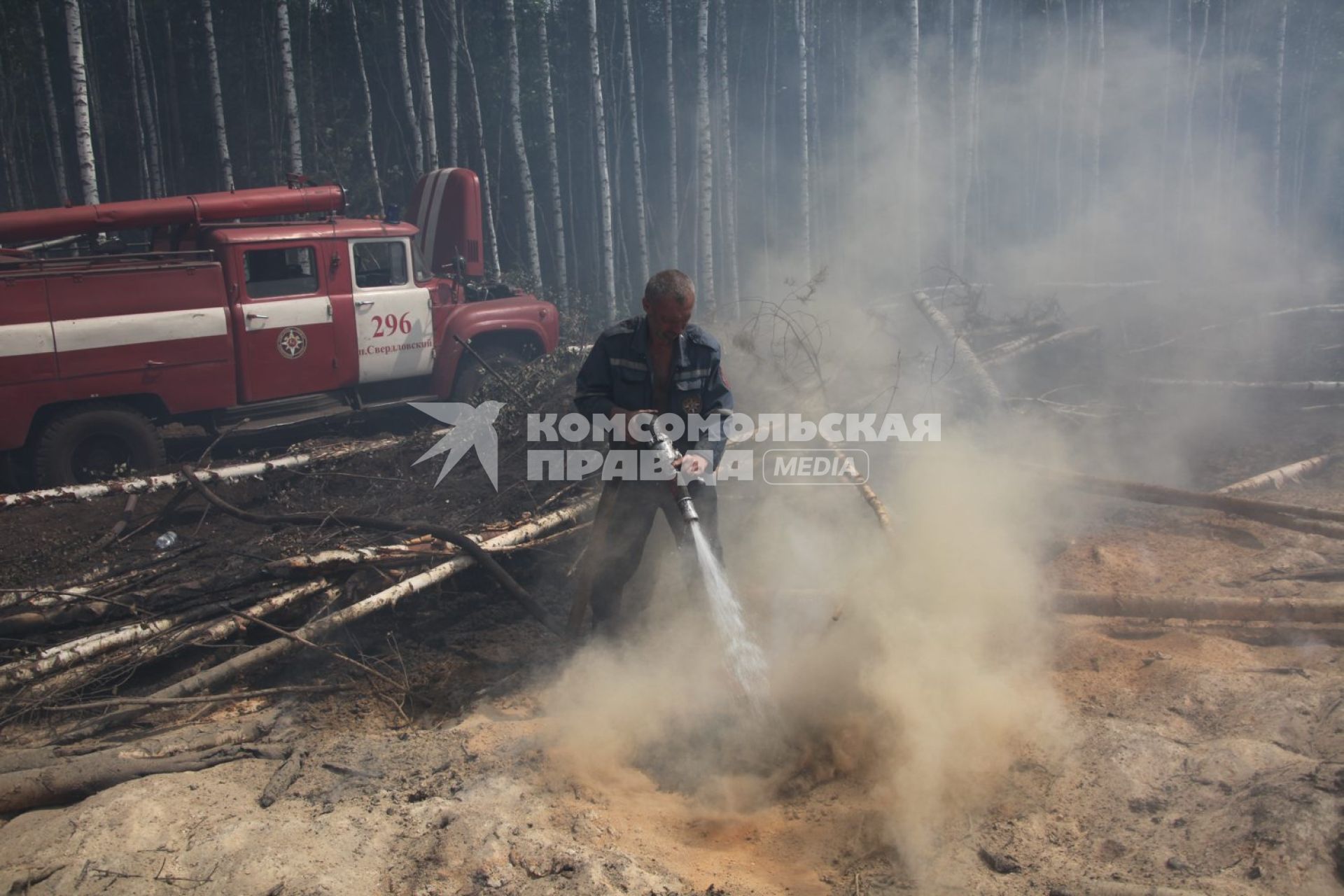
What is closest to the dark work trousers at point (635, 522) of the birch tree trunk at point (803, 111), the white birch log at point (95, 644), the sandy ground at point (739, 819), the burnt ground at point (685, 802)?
the burnt ground at point (685, 802)

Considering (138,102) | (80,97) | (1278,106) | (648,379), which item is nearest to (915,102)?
(1278,106)

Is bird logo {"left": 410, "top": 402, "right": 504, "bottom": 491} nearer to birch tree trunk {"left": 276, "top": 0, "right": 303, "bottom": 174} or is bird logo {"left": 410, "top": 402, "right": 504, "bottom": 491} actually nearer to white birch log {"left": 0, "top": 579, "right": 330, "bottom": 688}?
white birch log {"left": 0, "top": 579, "right": 330, "bottom": 688}

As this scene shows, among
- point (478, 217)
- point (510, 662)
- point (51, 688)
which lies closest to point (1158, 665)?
point (510, 662)

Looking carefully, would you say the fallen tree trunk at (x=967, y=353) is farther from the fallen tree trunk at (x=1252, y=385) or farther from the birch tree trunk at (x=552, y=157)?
the birch tree trunk at (x=552, y=157)

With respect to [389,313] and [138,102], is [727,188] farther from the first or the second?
[389,313]

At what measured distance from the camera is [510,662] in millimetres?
5371

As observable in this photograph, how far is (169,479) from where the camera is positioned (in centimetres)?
777

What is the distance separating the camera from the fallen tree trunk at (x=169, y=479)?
730 centimetres

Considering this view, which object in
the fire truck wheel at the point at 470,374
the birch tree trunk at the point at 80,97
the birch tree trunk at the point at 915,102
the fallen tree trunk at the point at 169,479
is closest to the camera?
the fallen tree trunk at the point at 169,479

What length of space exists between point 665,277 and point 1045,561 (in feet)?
12.8

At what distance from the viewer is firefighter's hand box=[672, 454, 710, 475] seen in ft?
15.5

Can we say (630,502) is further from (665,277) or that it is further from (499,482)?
(499,482)

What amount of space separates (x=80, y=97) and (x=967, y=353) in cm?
1278

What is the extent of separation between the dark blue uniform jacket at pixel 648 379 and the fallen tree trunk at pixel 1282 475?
484 cm
